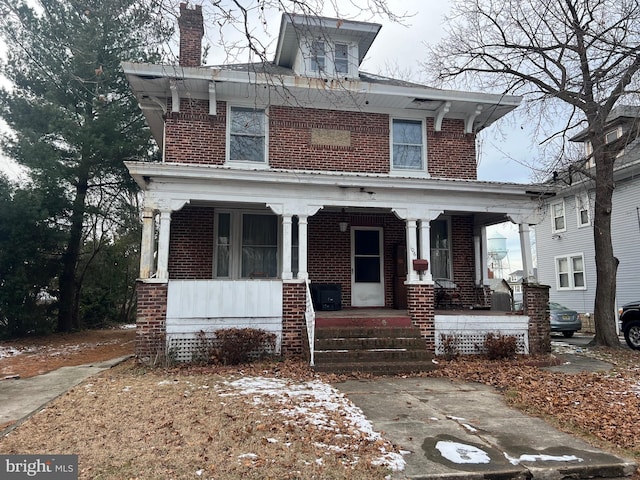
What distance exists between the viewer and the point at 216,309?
8656 mm

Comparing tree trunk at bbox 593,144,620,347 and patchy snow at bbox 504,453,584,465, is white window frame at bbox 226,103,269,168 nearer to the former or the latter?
patchy snow at bbox 504,453,584,465

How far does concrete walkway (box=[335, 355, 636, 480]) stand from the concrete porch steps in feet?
3.02

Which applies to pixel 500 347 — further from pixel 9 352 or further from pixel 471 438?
pixel 9 352

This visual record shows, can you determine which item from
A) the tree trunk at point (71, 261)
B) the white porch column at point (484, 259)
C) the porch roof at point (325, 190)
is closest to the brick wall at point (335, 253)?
the porch roof at point (325, 190)

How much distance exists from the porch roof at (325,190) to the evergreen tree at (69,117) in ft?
21.8

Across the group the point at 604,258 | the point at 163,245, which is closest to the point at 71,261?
the point at 163,245

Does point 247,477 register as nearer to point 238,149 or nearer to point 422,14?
point 422,14

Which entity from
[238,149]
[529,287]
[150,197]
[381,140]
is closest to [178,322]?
[150,197]

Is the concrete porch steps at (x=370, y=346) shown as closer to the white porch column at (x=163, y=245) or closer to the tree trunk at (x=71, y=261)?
the white porch column at (x=163, y=245)

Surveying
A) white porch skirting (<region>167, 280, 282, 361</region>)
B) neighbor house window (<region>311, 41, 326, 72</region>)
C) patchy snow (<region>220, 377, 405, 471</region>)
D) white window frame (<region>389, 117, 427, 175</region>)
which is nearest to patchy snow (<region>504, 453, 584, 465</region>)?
patchy snow (<region>220, 377, 405, 471</region>)

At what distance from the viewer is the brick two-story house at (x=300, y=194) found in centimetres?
864

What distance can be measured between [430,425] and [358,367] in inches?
109

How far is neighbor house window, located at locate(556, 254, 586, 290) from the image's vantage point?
19.4 meters

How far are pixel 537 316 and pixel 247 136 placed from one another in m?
7.99
